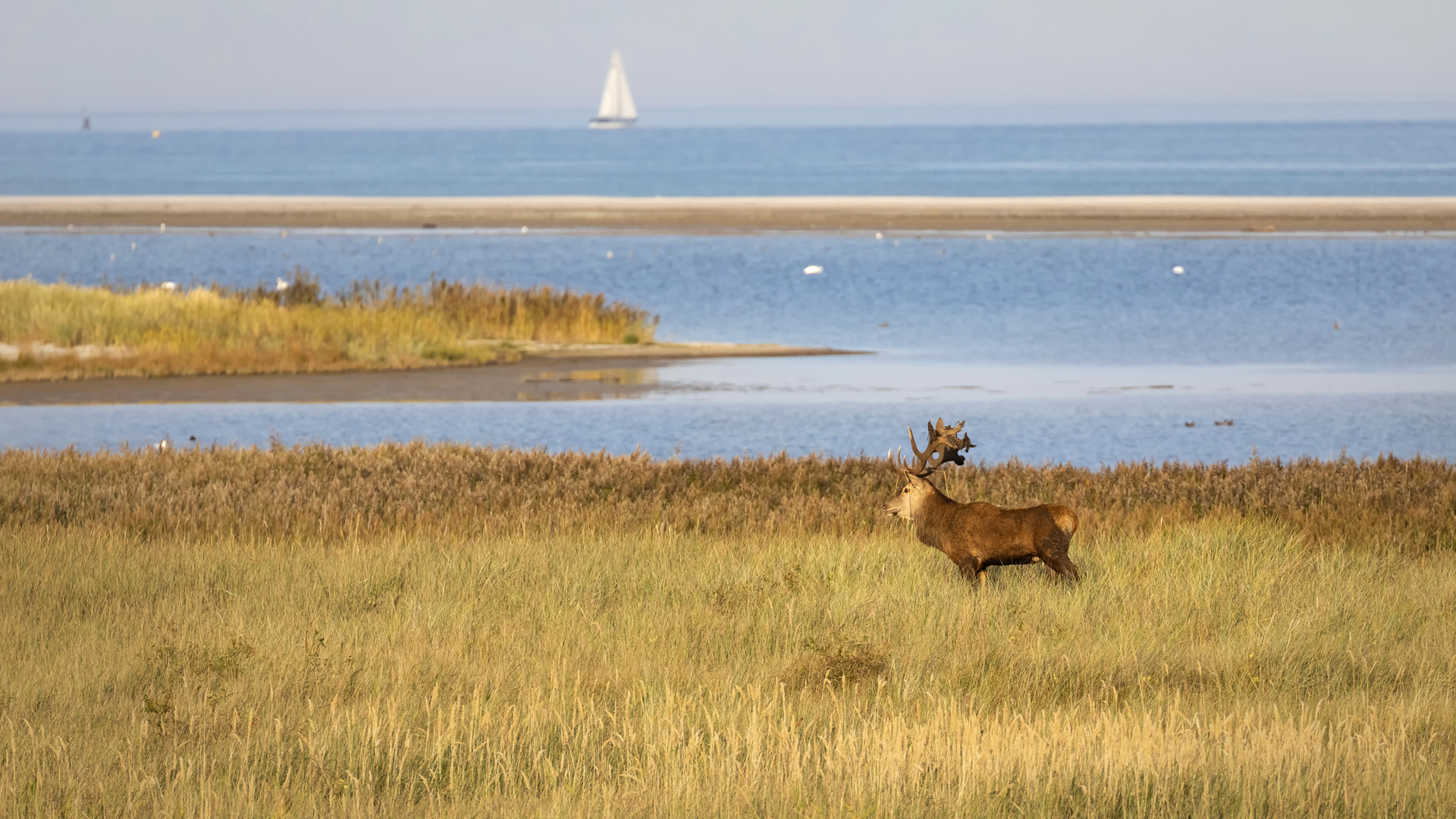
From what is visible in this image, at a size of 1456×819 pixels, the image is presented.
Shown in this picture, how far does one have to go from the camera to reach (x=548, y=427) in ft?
65.7

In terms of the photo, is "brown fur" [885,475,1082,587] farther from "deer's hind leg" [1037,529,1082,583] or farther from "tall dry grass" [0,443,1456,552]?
"tall dry grass" [0,443,1456,552]

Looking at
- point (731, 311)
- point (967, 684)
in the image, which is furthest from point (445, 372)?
point (967, 684)

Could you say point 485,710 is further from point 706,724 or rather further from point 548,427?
point 548,427

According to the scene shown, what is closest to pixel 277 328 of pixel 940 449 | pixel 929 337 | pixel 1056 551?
pixel 929 337

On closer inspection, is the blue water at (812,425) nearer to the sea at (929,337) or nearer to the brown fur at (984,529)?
the sea at (929,337)

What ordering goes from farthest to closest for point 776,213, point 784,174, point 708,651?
point 784,174 → point 776,213 → point 708,651

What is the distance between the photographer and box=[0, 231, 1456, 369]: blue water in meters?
33.6

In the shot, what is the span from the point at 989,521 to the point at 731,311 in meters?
31.5

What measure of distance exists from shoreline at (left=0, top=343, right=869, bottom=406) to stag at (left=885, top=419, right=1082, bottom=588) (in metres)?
14.7

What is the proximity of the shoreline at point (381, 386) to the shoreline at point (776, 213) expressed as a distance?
4607 cm

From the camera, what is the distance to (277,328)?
2781 cm

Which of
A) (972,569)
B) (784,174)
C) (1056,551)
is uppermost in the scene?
→ (784,174)

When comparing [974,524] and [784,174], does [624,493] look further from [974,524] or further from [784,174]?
[784,174]

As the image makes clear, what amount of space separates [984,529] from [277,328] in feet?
70.9
